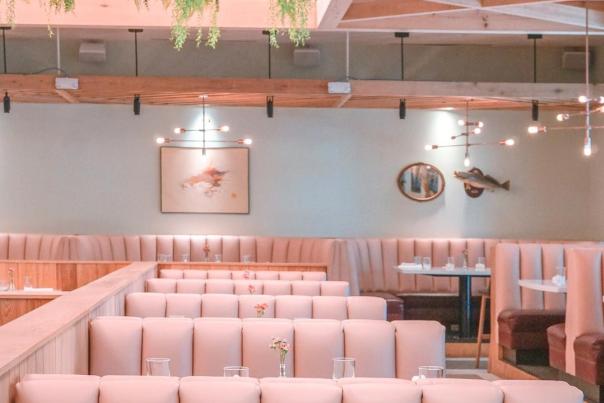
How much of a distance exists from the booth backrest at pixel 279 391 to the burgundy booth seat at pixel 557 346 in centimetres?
447

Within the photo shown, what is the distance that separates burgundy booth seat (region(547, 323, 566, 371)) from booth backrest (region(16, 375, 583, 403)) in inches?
176

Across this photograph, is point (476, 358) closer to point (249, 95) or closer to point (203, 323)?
point (249, 95)

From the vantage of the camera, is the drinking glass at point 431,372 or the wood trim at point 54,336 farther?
the drinking glass at point 431,372

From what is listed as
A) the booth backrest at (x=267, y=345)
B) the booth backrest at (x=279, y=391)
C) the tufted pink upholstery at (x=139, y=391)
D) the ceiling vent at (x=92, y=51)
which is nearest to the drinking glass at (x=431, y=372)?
the booth backrest at (x=279, y=391)

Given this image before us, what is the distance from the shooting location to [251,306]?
5.61 meters

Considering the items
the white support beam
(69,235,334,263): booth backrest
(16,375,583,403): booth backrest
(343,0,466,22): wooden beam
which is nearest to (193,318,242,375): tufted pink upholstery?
(16,375,583,403): booth backrest

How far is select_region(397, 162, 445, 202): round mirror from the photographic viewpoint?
12.5m

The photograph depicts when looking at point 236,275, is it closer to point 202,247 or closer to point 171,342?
point 171,342

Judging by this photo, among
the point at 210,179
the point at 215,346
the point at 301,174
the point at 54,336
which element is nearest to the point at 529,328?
the point at 215,346

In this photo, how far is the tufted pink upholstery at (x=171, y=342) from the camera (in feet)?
14.0

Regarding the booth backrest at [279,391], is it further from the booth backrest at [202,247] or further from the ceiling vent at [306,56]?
the ceiling vent at [306,56]

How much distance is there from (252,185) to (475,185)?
3.17m

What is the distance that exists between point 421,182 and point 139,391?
997 cm

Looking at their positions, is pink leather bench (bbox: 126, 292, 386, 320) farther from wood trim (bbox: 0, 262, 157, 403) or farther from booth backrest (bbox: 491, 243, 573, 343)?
booth backrest (bbox: 491, 243, 573, 343)
